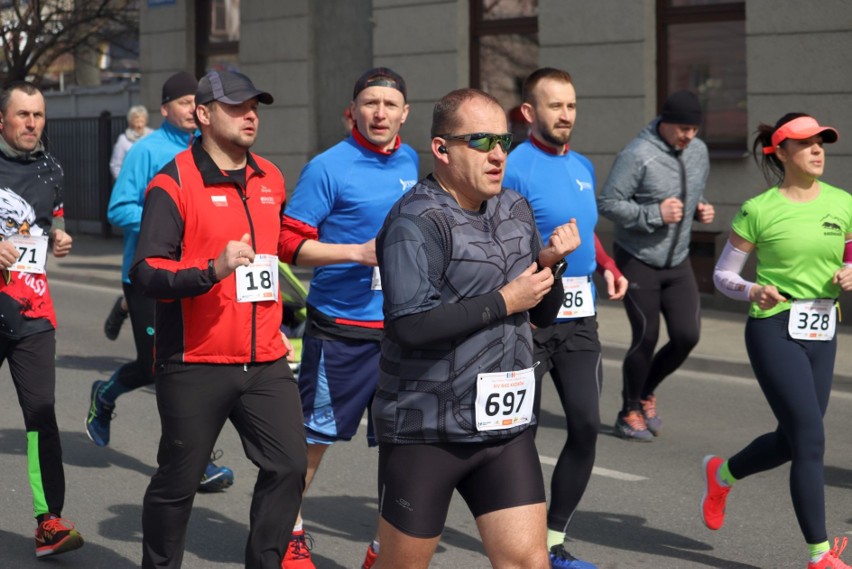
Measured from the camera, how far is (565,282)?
19.1ft

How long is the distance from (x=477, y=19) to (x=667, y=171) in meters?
8.28

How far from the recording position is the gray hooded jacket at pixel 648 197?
8211 millimetres

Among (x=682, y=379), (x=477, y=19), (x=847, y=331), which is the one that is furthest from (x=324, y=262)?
(x=477, y=19)

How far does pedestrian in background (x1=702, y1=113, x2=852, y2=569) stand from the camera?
5.37 metres

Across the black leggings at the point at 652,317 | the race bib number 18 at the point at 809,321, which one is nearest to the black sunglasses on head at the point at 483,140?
the race bib number 18 at the point at 809,321

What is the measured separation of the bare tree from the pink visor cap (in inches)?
736

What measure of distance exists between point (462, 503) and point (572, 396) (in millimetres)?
1246

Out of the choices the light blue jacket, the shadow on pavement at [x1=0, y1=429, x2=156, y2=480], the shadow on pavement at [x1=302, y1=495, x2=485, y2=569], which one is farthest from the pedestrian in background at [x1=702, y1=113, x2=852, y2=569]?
the shadow on pavement at [x1=0, y1=429, x2=156, y2=480]

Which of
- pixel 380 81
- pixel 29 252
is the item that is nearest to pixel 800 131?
pixel 380 81

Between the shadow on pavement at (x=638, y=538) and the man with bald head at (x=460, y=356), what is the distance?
1.96 metres

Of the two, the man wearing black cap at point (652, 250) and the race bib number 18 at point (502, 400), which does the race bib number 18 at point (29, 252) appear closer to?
the race bib number 18 at point (502, 400)

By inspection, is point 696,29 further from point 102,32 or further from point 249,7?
point 102,32

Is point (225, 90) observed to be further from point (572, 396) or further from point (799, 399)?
point (799, 399)

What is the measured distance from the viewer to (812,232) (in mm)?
5551
